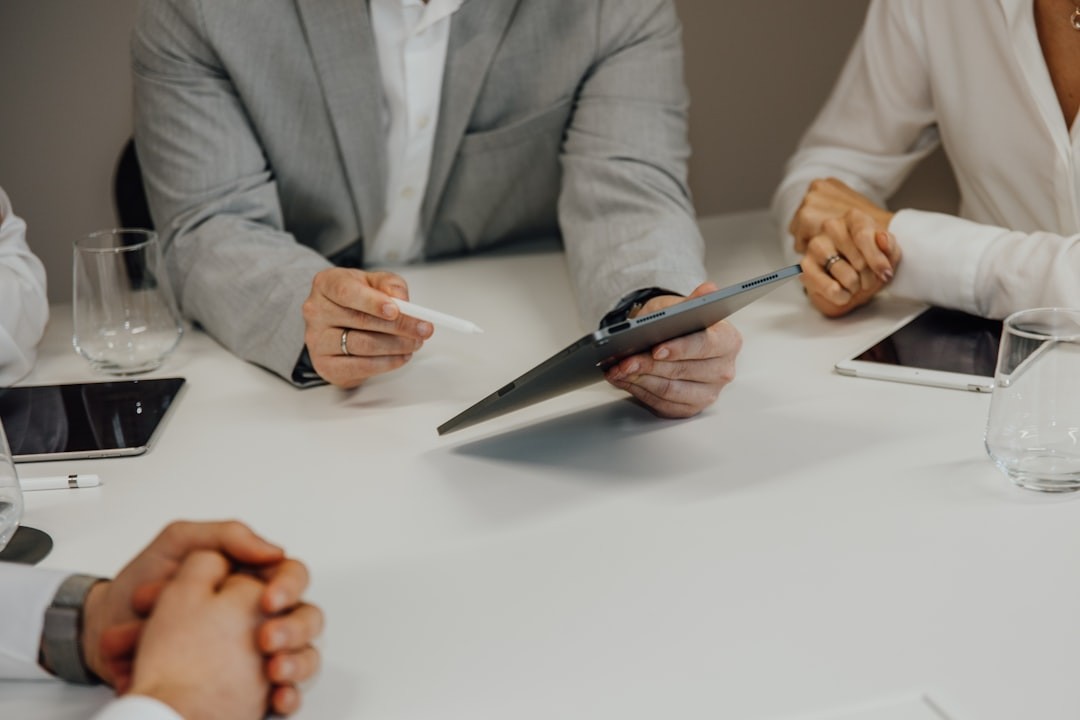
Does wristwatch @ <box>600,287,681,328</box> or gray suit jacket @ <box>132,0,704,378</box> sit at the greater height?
gray suit jacket @ <box>132,0,704,378</box>

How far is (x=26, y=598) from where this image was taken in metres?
0.74

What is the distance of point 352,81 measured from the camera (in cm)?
136

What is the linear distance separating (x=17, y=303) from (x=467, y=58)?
58 cm

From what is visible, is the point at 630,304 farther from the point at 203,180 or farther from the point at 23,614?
the point at 23,614

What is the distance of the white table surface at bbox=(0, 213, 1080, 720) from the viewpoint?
70 cm

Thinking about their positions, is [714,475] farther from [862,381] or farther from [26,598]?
[26,598]

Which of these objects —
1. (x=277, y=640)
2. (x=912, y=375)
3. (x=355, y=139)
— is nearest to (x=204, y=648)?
(x=277, y=640)

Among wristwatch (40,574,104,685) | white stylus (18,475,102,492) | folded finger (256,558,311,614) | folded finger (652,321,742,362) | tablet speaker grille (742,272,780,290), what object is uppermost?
tablet speaker grille (742,272,780,290)

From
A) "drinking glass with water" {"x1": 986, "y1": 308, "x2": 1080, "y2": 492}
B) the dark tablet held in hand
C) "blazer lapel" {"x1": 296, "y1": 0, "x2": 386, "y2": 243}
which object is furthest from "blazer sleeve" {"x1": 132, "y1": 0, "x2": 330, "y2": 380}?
"drinking glass with water" {"x1": 986, "y1": 308, "x2": 1080, "y2": 492}

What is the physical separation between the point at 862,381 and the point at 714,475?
0.26m

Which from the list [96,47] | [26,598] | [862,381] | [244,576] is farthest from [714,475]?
[96,47]

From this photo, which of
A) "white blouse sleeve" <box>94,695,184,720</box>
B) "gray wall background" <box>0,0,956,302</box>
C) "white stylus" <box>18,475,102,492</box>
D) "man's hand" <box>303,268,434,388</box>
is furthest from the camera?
"gray wall background" <box>0,0,956,302</box>

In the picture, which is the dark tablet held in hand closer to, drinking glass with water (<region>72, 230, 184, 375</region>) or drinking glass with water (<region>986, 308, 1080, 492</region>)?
drinking glass with water (<region>986, 308, 1080, 492</region>)

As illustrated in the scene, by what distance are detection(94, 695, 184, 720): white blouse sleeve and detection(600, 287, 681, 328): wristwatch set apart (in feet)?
2.22
